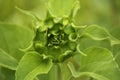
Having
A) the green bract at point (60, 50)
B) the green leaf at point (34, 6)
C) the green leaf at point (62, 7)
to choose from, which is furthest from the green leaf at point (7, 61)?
the green leaf at point (34, 6)

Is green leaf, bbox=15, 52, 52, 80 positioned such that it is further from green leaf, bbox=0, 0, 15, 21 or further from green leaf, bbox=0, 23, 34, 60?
green leaf, bbox=0, 0, 15, 21

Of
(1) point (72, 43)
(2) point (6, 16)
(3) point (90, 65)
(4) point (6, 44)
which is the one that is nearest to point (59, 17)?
(1) point (72, 43)

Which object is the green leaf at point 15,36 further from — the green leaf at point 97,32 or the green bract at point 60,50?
the green leaf at point 97,32

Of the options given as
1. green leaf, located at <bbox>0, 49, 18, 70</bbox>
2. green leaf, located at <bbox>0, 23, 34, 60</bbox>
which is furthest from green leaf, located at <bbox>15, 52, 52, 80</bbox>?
green leaf, located at <bbox>0, 23, 34, 60</bbox>

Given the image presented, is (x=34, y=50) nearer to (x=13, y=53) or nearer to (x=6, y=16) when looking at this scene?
(x=13, y=53)

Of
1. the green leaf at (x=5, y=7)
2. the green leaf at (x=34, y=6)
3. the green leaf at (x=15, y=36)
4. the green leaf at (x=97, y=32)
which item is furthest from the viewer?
the green leaf at (x=34, y=6)

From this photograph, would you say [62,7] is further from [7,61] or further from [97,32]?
[7,61]

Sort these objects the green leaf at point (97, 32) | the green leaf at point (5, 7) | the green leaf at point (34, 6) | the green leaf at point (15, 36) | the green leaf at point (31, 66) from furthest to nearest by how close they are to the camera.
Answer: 1. the green leaf at point (34, 6)
2. the green leaf at point (5, 7)
3. the green leaf at point (15, 36)
4. the green leaf at point (97, 32)
5. the green leaf at point (31, 66)
